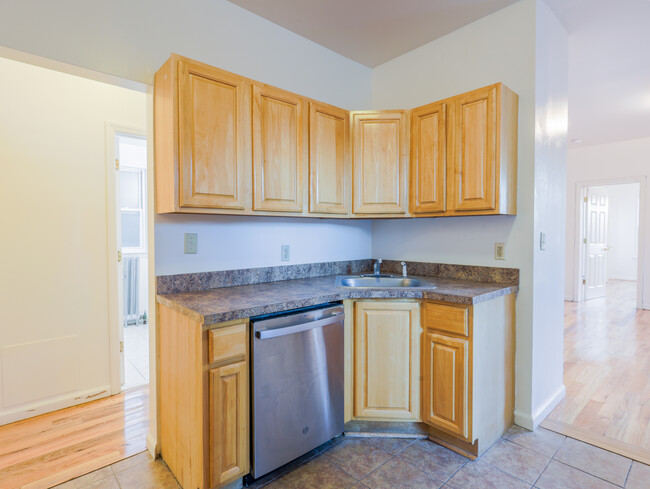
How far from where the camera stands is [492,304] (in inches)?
78.7

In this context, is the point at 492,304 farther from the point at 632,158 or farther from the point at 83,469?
the point at 632,158

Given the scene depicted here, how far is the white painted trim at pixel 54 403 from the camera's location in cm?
228

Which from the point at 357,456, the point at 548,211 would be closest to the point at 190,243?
the point at 357,456

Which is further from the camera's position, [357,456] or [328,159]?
[328,159]

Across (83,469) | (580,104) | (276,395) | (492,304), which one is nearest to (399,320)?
(492,304)

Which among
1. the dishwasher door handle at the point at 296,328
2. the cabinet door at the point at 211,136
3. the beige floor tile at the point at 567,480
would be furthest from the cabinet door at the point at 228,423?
the beige floor tile at the point at 567,480

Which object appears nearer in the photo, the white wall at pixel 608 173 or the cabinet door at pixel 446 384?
the cabinet door at pixel 446 384

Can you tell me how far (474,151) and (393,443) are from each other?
5.90 feet

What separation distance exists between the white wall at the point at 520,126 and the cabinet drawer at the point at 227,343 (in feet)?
5.50

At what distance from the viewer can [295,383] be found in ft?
5.80

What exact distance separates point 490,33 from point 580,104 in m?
2.44

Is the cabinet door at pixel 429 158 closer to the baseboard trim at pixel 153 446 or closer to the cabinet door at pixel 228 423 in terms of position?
the cabinet door at pixel 228 423

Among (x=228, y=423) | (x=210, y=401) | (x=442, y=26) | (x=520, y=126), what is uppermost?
(x=442, y=26)

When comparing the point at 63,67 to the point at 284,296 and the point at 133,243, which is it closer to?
the point at 284,296
